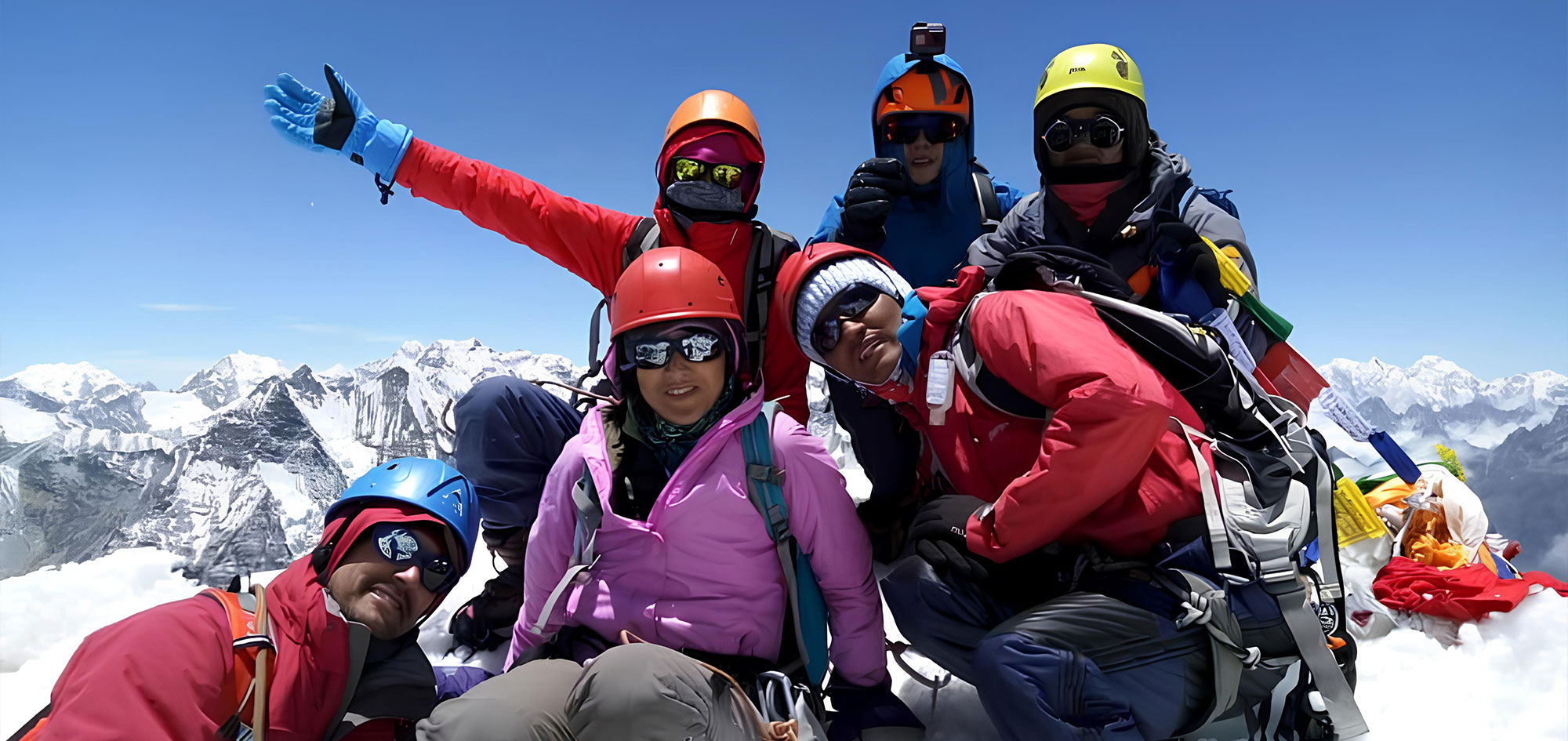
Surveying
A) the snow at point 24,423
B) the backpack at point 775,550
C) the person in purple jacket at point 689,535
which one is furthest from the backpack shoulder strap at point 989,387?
the snow at point 24,423

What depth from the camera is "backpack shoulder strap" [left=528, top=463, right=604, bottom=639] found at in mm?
2408

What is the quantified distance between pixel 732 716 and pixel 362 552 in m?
1.40

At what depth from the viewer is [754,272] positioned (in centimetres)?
362

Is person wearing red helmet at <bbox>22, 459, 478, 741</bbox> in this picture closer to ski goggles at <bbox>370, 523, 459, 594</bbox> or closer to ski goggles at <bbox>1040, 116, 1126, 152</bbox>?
ski goggles at <bbox>370, 523, 459, 594</bbox>

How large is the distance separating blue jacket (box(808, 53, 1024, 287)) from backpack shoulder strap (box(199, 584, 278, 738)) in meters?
3.19

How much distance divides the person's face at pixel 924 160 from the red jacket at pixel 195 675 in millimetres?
3589

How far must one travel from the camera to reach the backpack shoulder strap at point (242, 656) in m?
1.91

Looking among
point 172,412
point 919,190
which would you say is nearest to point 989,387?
point 919,190

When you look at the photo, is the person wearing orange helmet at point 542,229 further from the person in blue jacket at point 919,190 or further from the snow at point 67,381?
the snow at point 67,381

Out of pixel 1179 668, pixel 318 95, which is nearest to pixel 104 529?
pixel 318 95

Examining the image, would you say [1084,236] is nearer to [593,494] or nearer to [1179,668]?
[1179,668]

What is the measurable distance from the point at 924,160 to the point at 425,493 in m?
3.29

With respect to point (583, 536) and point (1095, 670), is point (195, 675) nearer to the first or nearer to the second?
point (583, 536)

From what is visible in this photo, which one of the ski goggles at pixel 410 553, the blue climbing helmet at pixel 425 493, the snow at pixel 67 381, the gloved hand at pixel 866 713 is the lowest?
the snow at pixel 67 381
